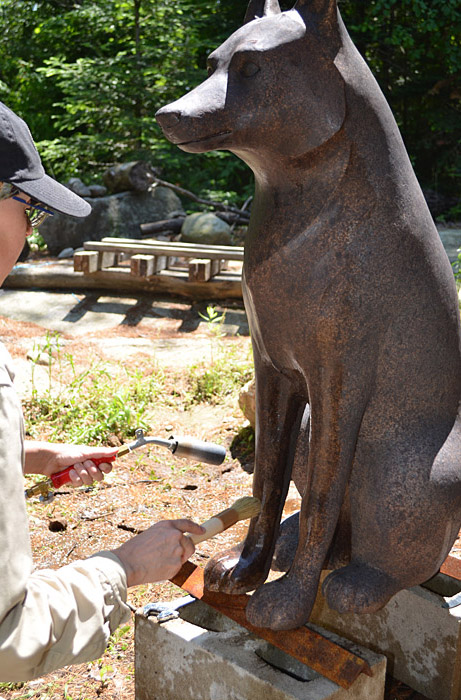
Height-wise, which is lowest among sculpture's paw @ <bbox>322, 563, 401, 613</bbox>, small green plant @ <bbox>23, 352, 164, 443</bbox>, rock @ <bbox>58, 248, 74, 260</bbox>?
small green plant @ <bbox>23, 352, 164, 443</bbox>

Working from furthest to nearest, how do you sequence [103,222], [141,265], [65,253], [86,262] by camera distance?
1. [103,222]
2. [65,253]
3. [86,262]
4. [141,265]

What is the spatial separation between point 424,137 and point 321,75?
35.5 ft

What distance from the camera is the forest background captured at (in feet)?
35.5

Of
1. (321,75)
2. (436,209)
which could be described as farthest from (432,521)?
(436,209)

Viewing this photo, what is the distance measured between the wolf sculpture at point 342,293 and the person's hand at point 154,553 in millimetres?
402

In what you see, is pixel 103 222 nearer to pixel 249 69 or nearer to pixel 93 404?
pixel 93 404

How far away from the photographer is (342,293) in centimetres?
186

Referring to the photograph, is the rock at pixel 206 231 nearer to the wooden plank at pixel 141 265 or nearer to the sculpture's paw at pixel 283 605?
the wooden plank at pixel 141 265

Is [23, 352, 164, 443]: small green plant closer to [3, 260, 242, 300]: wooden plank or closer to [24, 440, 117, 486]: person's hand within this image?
[24, 440, 117, 486]: person's hand

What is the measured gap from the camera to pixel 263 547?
2.26 m

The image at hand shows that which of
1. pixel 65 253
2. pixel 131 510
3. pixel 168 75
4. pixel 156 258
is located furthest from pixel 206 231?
pixel 131 510

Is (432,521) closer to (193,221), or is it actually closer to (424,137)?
(193,221)

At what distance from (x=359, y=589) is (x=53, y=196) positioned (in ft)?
4.38

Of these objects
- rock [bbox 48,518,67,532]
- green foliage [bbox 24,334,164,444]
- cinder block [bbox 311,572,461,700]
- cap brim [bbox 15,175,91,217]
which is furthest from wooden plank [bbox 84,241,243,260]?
cap brim [bbox 15,175,91,217]
